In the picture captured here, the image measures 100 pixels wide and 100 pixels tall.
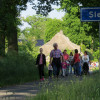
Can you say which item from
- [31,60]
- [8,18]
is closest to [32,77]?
[31,60]

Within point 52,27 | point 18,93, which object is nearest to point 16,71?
point 18,93

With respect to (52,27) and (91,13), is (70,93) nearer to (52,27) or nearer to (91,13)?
(91,13)

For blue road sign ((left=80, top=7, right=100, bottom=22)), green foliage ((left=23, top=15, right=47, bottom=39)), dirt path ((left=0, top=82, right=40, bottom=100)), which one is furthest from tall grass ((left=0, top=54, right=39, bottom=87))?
green foliage ((left=23, top=15, right=47, bottom=39))

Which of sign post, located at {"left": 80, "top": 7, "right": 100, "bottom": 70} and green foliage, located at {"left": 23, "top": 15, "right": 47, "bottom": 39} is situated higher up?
green foliage, located at {"left": 23, "top": 15, "right": 47, "bottom": 39}

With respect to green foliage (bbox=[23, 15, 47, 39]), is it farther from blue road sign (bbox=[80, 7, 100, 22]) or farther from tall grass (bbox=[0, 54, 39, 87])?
blue road sign (bbox=[80, 7, 100, 22])

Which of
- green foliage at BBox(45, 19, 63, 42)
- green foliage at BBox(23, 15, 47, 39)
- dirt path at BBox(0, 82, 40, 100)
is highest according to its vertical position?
green foliage at BBox(23, 15, 47, 39)

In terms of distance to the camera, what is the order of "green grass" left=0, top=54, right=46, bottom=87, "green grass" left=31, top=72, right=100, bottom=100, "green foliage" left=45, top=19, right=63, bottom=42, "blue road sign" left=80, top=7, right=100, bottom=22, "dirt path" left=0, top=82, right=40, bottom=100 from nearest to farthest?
"green grass" left=31, top=72, right=100, bottom=100, "dirt path" left=0, top=82, right=40, bottom=100, "blue road sign" left=80, top=7, right=100, bottom=22, "green grass" left=0, top=54, right=46, bottom=87, "green foliage" left=45, top=19, right=63, bottom=42

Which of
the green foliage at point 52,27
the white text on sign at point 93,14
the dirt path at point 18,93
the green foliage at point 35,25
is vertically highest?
the green foliage at point 35,25

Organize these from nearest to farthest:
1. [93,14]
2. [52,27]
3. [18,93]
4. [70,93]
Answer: [70,93] < [18,93] < [93,14] < [52,27]

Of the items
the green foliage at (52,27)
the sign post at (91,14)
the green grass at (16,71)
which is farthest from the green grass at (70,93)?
the green foliage at (52,27)

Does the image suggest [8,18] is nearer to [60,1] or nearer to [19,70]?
[19,70]

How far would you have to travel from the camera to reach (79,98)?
23.9ft

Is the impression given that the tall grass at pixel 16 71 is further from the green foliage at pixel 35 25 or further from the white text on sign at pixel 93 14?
the green foliage at pixel 35 25

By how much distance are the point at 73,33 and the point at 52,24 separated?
3425 centimetres
